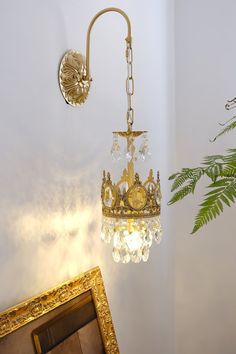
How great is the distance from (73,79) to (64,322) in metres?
0.76

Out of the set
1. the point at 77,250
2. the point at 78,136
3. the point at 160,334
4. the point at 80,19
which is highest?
the point at 80,19

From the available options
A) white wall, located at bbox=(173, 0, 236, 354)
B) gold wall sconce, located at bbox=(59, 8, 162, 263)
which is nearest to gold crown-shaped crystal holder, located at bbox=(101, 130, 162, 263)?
gold wall sconce, located at bbox=(59, 8, 162, 263)

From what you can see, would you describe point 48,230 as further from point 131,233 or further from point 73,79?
point 73,79

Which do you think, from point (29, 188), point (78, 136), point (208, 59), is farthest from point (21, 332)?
point (208, 59)

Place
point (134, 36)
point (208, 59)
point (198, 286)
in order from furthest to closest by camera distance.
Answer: point (198, 286) → point (208, 59) → point (134, 36)

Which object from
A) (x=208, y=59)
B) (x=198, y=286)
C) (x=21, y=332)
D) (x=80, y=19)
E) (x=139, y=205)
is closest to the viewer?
(x=21, y=332)

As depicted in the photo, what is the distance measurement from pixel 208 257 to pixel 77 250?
98cm

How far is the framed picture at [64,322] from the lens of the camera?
3.97 feet

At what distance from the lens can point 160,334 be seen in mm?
2254

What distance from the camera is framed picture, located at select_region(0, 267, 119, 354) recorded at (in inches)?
47.7

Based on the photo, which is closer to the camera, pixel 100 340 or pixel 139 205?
pixel 139 205

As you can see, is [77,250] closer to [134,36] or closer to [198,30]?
[134,36]

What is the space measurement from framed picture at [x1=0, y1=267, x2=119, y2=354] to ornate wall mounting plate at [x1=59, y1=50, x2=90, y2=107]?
585mm

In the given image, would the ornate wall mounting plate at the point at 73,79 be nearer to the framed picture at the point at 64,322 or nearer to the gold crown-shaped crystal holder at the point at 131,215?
the gold crown-shaped crystal holder at the point at 131,215
